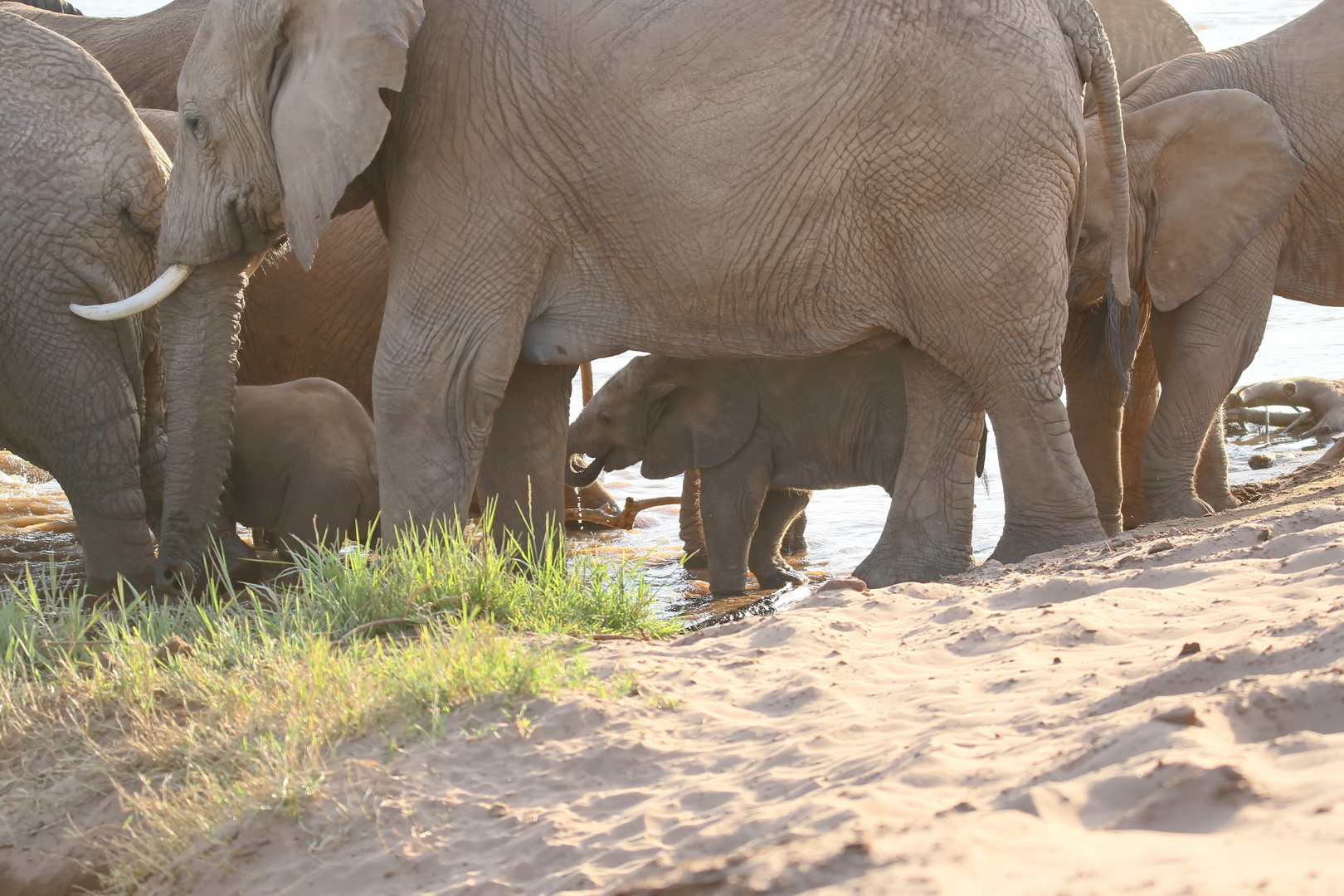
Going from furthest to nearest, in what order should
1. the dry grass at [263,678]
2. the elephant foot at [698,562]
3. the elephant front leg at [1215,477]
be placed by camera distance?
the elephant foot at [698,562]
the elephant front leg at [1215,477]
the dry grass at [263,678]

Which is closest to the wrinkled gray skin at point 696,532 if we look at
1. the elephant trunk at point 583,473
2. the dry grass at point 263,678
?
the elephant trunk at point 583,473

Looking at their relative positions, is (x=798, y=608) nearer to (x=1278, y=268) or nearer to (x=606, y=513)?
(x=1278, y=268)

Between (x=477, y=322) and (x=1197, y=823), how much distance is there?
329 cm

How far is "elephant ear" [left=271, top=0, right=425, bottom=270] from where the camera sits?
484 centimetres

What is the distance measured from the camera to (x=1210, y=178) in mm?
6492

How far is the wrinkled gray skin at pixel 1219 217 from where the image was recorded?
21.3 feet

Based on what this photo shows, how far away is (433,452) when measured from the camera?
5195mm

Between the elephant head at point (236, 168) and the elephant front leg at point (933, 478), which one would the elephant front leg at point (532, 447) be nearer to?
the elephant head at point (236, 168)

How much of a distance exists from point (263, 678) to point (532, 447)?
229 centimetres

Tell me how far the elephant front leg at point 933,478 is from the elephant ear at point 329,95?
2016 millimetres

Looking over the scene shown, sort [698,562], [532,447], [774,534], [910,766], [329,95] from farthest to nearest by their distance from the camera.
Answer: [698,562] → [774,534] → [532,447] → [329,95] → [910,766]

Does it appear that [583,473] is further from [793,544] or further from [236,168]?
[236,168]

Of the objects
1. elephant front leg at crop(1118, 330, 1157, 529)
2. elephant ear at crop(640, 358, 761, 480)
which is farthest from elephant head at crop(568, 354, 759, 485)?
elephant front leg at crop(1118, 330, 1157, 529)

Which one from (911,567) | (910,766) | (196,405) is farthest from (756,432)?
(910,766)
